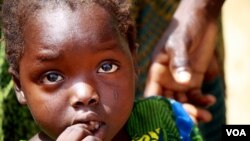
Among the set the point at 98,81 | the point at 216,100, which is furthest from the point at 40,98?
the point at 216,100

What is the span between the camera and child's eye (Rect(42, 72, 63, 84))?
1.52m

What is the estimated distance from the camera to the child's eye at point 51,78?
5.00 ft

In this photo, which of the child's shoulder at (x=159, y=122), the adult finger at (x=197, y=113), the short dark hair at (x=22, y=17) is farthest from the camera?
the adult finger at (x=197, y=113)

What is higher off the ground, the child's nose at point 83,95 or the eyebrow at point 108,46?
the eyebrow at point 108,46

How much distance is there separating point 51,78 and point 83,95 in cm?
12

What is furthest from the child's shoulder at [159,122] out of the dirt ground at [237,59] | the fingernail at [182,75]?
the dirt ground at [237,59]

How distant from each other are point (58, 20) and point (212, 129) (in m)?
1.23

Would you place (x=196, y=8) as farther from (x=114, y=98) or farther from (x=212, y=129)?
(x=114, y=98)

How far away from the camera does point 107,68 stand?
5.15ft

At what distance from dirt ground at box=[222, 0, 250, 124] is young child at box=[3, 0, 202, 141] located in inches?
98.9

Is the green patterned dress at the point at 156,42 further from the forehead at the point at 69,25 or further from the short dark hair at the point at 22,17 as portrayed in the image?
the forehead at the point at 69,25

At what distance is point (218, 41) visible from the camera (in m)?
2.55

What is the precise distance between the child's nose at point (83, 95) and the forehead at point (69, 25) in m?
0.12

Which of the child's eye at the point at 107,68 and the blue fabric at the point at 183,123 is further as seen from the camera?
the blue fabric at the point at 183,123
